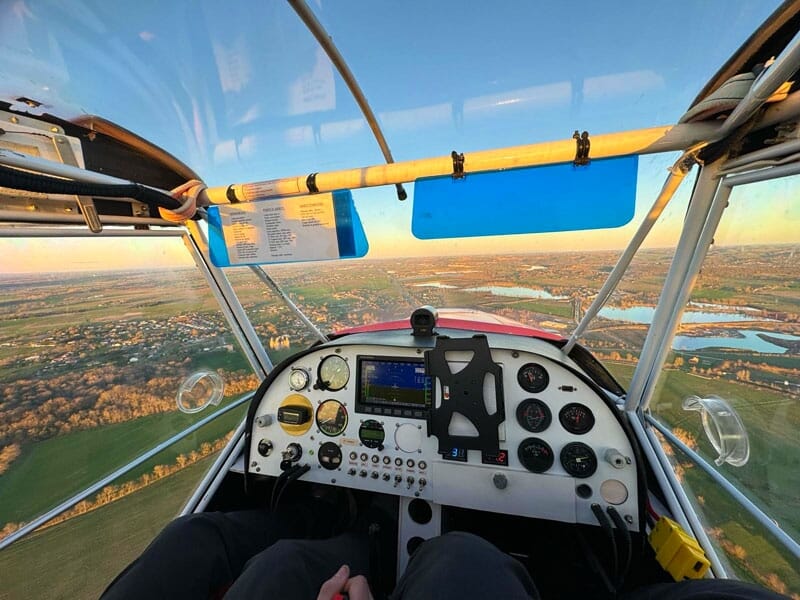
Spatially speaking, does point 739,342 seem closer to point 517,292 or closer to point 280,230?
point 517,292

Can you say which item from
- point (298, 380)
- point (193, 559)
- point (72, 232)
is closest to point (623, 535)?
point (193, 559)

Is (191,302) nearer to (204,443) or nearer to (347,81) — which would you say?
(204,443)

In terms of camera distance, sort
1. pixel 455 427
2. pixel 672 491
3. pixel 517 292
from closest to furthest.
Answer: pixel 672 491 < pixel 455 427 < pixel 517 292

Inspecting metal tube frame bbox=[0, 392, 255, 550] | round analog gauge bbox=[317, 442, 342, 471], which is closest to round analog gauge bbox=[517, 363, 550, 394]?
round analog gauge bbox=[317, 442, 342, 471]

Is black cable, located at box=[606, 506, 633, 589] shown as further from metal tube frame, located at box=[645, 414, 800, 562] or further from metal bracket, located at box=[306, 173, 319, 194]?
metal bracket, located at box=[306, 173, 319, 194]

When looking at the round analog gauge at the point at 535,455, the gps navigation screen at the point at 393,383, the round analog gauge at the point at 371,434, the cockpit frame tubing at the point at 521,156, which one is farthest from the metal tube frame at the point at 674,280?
the round analog gauge at the point at 371,434

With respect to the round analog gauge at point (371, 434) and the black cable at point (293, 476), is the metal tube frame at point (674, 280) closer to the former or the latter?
the round analog gauge at point (371, 434)
